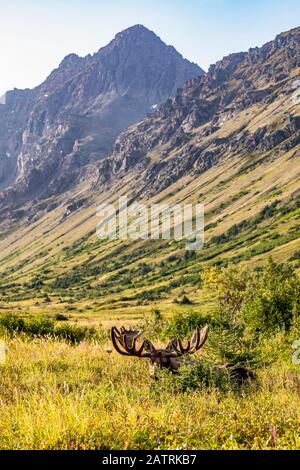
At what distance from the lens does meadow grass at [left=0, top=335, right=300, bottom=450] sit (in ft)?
20.2

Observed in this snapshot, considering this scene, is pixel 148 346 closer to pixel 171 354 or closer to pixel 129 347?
pixel 129 347

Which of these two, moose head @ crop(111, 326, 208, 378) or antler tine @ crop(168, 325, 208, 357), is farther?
antler tine @ crop(168, 325, 208, 357)

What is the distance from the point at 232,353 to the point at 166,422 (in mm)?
4879

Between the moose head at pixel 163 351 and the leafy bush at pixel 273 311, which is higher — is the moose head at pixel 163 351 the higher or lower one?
the lower one

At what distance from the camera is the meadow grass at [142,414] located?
20.2ft

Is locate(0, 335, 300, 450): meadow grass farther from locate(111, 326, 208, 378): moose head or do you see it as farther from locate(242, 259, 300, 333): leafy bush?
locate(242, 259, 300, 333): leafy bush

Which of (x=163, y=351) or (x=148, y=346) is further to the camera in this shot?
(x=148, y=346)

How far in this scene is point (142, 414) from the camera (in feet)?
22.6

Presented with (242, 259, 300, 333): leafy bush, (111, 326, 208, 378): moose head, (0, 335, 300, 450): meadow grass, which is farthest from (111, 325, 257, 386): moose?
(242, 259, 300, 333): leafy bush

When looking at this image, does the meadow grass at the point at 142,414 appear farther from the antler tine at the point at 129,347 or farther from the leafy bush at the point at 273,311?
the leafy bush at the point at 273,311

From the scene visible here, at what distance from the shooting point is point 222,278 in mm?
79312

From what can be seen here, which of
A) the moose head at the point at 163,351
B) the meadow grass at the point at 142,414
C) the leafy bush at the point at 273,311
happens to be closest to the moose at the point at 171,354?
the moose head at the point at 163,351

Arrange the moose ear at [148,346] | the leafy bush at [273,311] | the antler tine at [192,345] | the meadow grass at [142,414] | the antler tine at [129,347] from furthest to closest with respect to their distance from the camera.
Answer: the leafy bush at [273,311], the moose ear at [148,346], the antler tine at [192,345], the antler tine at [129,347], the meadow grass at [142,414]

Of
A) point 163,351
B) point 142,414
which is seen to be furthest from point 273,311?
point 142,414
